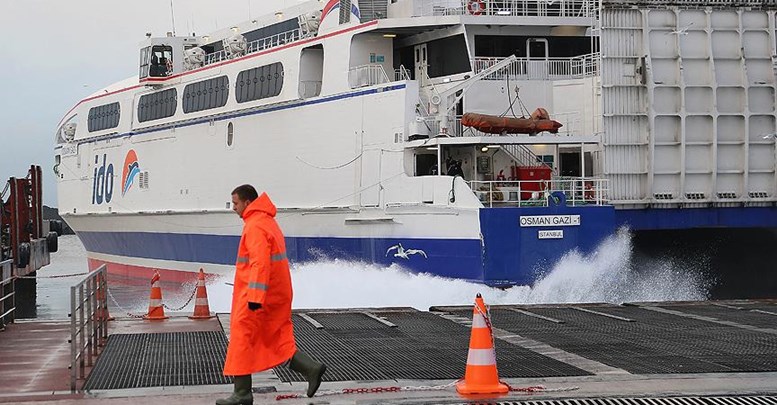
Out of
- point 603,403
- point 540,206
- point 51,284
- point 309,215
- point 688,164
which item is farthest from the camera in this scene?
point 51,284

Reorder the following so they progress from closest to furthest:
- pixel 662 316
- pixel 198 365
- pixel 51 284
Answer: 1. pixel 198 365
2. pixel 662 316
3. pixel 51 284

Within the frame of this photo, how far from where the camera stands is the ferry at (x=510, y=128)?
20.7 m

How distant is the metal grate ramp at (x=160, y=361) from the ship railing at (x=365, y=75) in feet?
36.8

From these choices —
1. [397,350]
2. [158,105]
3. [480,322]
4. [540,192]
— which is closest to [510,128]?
[540,192]

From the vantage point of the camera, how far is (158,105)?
109ft

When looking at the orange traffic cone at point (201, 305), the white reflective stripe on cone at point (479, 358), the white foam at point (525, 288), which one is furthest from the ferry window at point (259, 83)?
the white reflective stripe on cone at point (479, 358)

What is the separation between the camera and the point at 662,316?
48.8ft

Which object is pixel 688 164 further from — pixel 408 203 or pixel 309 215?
pixel 309 215

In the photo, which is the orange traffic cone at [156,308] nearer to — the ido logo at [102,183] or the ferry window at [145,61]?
the ferry window at [145,61]

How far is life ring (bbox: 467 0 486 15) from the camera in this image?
23.1 metres

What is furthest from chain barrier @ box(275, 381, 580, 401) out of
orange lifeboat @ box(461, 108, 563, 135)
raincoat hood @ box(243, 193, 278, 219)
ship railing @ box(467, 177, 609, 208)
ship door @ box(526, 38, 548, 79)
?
ship door @ box(526, 38, 548, 79)

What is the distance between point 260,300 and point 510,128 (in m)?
13.6

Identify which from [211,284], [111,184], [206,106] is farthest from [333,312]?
[111,184]

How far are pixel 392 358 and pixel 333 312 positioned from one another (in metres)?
4.67
